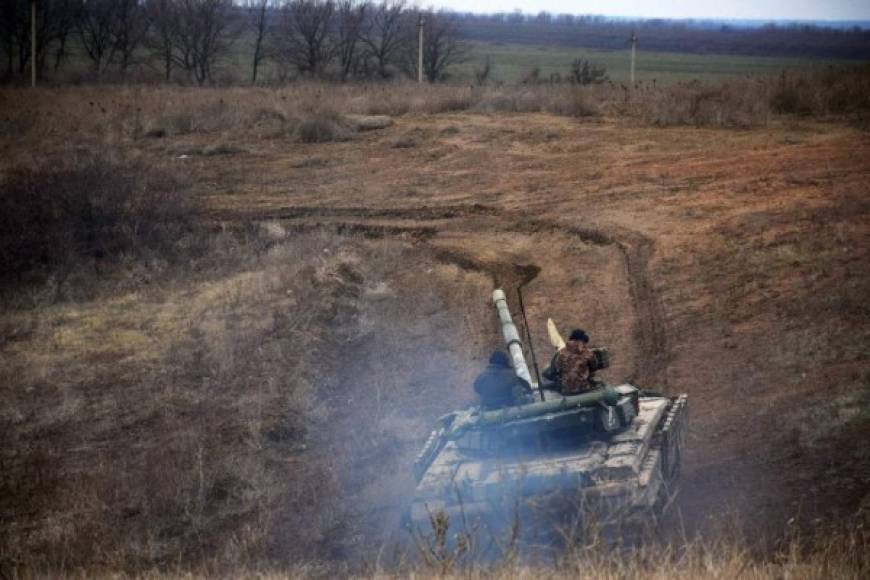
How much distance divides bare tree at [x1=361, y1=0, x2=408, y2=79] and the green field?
4.29 metres

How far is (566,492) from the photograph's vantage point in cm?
820

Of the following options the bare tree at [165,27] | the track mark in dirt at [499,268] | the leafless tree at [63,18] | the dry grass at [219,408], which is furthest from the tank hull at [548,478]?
the leafless tree at [63,18]

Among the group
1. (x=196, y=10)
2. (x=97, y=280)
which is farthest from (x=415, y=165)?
(x=196, y=10)

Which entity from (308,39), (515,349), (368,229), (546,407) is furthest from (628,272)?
(308,39)

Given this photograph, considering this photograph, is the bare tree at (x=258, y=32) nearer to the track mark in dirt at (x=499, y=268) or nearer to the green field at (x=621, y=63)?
the green field at (x=621, y=63)

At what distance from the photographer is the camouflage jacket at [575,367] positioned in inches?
368

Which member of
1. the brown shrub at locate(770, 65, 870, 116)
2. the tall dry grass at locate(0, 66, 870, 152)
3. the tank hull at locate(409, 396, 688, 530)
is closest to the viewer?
the tank hull at locate(409, 396, 688, 530)

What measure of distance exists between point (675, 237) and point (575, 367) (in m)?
8.37

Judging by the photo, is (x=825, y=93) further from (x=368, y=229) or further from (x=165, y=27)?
(x=165, y=27)

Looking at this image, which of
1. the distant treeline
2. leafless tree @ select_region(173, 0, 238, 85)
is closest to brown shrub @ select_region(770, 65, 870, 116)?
the distant treeline

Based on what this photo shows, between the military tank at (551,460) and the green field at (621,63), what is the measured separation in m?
45.9

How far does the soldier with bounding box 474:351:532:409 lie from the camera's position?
909 cm

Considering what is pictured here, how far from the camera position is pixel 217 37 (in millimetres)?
52312

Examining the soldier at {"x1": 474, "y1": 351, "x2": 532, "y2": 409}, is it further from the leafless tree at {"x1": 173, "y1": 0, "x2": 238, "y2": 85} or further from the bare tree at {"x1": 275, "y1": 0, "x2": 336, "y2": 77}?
the leafless tree at {"x1": 173, "y1": 0, "x2": 238, "y2": 85}
